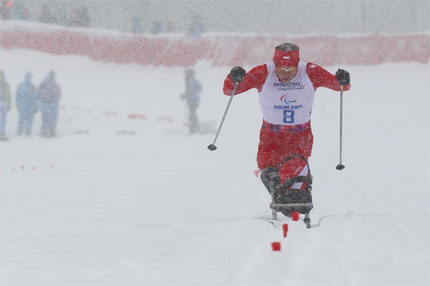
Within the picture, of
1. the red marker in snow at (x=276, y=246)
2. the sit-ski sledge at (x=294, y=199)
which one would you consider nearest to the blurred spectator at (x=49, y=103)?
the sit-ski sledge at (x=294, y=199)

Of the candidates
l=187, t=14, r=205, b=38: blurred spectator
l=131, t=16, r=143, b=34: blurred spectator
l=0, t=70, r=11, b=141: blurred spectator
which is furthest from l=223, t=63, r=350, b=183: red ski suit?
l=131, t=16, r=143, b=34: blurred spectator

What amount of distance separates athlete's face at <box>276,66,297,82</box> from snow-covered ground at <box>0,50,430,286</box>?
1213 mm

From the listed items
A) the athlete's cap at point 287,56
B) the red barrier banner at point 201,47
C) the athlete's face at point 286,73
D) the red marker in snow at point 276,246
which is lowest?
the red marker in snow at point 276,246

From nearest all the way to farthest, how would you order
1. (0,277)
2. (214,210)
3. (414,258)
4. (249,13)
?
1. (0,277)
2. (414,258)
3. (214,210)
4. (249,13)

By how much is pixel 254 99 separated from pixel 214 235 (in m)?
15.8

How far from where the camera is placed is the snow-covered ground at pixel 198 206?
4133 millimetres

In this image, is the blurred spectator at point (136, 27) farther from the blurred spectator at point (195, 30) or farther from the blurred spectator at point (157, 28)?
the blurred spectator at point (195, 30)

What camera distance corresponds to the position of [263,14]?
2884 cm

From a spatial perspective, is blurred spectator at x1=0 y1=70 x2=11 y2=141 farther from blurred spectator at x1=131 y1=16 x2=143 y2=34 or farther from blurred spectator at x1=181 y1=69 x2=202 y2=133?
blurred spectator at x1=131 y1=16 x2=143 y2=34

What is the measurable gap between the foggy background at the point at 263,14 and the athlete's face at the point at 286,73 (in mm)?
20638

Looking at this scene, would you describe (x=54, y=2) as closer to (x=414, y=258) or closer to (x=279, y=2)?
(x=279, y=2)

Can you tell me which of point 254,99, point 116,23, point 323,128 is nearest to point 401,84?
point 254,99

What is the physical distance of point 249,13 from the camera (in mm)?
28500

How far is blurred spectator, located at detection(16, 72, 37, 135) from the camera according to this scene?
15.5 meters
